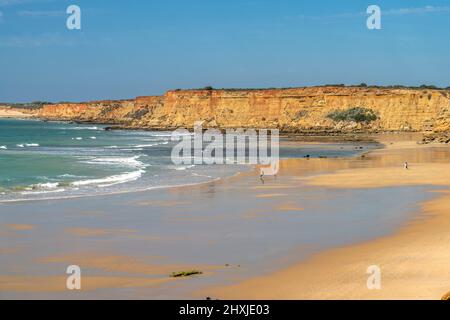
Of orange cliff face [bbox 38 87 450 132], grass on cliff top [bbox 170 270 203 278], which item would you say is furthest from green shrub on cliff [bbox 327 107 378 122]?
grass on cliff top [bbox 170 270 203 278]

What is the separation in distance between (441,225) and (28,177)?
17.6 meters

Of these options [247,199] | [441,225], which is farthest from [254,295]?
[247,199]

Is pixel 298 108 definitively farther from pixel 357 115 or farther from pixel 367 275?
pixel 367 275

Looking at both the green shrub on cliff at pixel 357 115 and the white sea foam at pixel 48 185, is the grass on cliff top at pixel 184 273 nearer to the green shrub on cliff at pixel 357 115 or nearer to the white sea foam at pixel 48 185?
the white sea foam at pixel 48 185

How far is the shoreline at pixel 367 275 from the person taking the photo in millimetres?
8645

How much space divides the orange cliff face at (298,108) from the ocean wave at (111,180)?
39.9 m

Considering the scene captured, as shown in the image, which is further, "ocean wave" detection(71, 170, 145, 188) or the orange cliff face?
the orange cliff face

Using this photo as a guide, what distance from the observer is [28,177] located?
26.5m

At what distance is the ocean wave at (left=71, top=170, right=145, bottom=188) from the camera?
78.2 feet

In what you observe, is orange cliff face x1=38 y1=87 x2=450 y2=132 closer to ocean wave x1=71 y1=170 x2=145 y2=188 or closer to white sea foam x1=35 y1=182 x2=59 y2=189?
ocean wave x1=71 y1=170 x2=145 y2=188

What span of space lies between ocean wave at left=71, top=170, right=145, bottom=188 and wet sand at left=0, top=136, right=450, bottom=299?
3351mm

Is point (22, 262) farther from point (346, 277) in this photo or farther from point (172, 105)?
point (172, 105)

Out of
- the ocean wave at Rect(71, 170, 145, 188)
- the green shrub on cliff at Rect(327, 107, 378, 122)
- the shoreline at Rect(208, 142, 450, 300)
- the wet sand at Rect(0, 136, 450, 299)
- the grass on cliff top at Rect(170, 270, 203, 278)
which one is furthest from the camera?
the green shrub on cliff at Rect(327, 107, 378, 122)

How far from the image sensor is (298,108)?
9812cm
